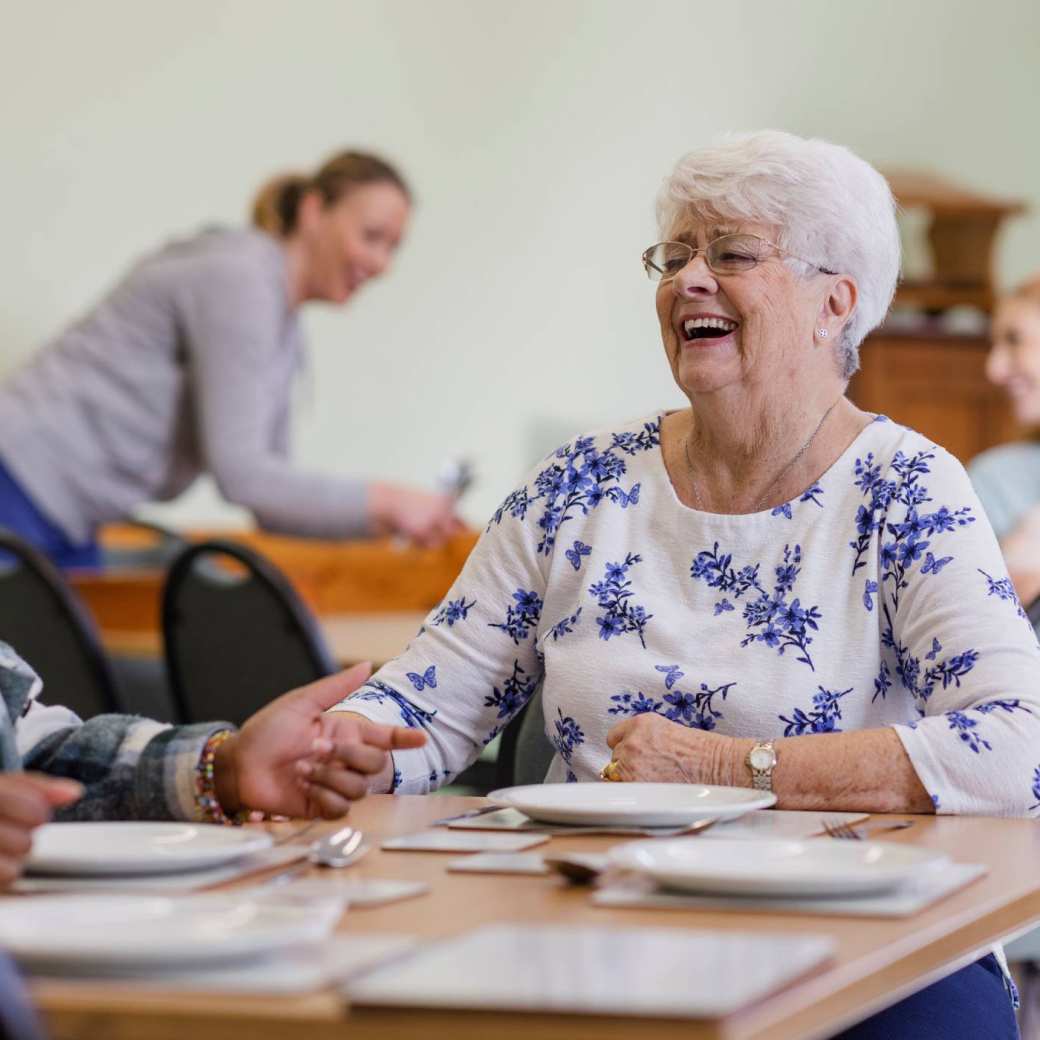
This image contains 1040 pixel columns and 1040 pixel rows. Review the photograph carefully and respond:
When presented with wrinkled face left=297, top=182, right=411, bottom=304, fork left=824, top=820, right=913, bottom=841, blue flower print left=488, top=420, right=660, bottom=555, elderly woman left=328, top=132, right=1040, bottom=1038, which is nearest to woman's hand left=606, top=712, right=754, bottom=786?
elderly woman left=328, top=132, right=1040, bottom=1038

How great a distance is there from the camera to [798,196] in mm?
1805

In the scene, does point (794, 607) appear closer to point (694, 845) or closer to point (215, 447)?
point (694, 845)

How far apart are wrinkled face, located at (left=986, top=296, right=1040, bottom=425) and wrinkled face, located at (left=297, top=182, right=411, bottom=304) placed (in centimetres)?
141

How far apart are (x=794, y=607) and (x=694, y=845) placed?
0.64 m

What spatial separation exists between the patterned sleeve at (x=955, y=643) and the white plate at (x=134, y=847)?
2.12 ft

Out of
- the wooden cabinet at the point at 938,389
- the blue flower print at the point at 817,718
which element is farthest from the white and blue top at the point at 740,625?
the wooden cabinet at the point at 938,389

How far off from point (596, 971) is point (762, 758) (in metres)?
0.76

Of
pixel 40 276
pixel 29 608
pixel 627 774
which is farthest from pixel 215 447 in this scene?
pixel 627 774

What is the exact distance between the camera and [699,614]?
1.76 metres

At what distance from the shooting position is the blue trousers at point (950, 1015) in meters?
1.38

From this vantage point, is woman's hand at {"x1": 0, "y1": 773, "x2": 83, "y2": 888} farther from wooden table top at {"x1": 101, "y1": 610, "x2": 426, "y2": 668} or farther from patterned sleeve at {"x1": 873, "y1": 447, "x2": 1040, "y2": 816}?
wooden table top at {"x1": 101, "y1": 610, "x2": 426, "y2": 668}

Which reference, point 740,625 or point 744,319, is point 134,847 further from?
point 744,319

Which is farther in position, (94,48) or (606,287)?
(606,287)

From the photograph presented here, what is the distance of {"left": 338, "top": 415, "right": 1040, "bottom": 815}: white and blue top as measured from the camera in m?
1.58
